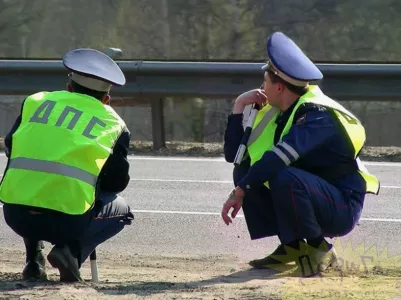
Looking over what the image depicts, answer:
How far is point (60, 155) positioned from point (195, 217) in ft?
11.0

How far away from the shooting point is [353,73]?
1204cm

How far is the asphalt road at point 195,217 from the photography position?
7.69 metres

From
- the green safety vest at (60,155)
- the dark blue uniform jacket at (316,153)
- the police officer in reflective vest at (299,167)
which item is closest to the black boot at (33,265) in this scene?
the green safety vest at (60,155)

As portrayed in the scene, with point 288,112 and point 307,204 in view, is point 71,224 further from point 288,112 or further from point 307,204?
point 288,112

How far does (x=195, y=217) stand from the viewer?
28.3 feet

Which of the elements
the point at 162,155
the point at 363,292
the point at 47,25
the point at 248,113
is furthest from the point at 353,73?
the point at 47,25

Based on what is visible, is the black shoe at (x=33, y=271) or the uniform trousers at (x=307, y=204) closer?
the uniform trousers at (x=307, y=204)

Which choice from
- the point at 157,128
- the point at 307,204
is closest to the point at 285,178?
the point at 307,204

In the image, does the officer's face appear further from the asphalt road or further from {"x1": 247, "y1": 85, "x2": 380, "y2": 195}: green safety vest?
the asphalt road

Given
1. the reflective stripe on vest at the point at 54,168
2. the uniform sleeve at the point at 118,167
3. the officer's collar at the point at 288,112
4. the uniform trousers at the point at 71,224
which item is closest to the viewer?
the reflective stripe on vest at the point at 54,168

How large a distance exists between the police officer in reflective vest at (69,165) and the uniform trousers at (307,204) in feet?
2.84

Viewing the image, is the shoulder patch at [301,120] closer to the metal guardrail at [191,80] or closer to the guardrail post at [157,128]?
the metal guardrail at [191,80]

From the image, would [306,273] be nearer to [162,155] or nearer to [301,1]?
[162,155]

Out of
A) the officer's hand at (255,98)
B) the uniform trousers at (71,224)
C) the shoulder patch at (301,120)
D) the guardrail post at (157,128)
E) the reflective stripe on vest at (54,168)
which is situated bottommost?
the guardrail post at (157,128)
